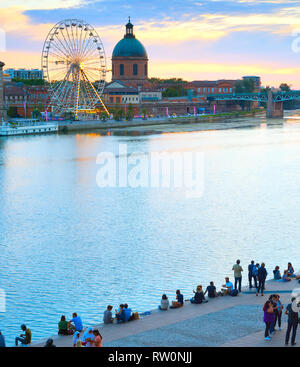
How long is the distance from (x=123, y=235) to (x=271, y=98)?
6966cm

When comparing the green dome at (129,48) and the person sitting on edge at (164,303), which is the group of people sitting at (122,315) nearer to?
the person sitting on edge at (164,303)

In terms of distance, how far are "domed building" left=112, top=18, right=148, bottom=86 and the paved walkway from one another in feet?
257

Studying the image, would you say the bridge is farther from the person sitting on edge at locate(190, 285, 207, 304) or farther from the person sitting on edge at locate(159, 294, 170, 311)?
the person sitting on edge at locate(159, 294, 170, 311)

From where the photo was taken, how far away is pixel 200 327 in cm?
794

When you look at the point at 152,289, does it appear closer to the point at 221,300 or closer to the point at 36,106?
the point at 221,300

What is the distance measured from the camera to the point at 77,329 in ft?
27.0

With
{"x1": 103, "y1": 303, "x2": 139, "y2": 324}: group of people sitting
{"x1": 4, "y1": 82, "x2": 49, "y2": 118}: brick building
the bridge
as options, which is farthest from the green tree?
{"x1": 103, "y1": 303, "x2": 139, "y2": 324}: group of people sitting

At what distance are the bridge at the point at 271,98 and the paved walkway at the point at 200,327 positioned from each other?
74953 mm

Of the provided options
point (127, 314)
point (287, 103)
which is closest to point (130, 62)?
point (287, 103)

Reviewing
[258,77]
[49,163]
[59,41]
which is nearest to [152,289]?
[49,163]

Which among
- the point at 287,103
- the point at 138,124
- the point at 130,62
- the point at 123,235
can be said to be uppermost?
the point at 130,62

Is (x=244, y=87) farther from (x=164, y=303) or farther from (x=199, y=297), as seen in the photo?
(x=164, y=303)

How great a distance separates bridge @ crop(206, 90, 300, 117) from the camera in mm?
83344

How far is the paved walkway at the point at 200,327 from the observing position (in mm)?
7328
